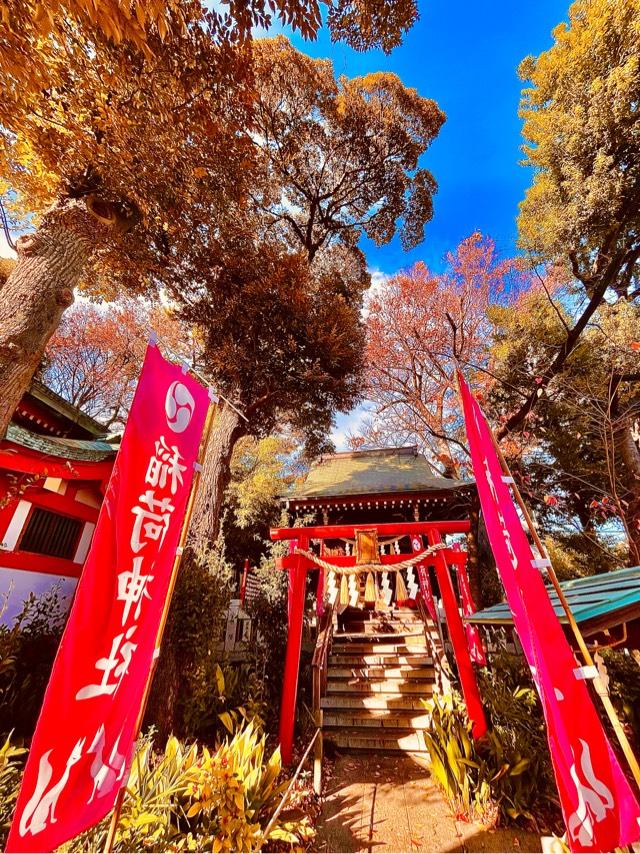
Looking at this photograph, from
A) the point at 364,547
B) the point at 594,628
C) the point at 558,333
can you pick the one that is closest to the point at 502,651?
the point at 364,547

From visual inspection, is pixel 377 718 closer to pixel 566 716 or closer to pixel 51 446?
pixel 566 716

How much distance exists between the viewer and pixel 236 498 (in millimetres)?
13602

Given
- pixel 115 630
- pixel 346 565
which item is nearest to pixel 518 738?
pixel 346 565

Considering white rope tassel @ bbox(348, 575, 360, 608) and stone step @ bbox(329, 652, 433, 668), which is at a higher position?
white rope tassel @ bbox(348, 575, 360, 608)

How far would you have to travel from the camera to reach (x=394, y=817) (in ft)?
14.3

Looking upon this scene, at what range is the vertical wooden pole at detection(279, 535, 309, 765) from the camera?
5.55 m

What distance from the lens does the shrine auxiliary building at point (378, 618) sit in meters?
5.88

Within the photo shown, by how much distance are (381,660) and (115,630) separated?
7.45m

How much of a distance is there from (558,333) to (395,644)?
1009 centimetres

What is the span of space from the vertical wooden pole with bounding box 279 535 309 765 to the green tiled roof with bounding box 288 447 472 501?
5205 mm

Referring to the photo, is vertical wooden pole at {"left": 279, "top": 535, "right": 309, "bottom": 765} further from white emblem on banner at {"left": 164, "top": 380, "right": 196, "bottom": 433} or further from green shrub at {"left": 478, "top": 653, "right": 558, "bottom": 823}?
white emblem on banner at {"left": 164, "top": 380, "right": 196, "bottom": 433}

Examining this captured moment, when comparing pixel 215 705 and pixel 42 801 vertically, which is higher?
pixel 42 801

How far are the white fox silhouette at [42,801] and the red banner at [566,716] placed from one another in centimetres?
276

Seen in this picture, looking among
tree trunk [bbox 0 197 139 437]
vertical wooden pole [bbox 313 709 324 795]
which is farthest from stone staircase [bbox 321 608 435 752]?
tree trunk [bbox 0 197 139 437]
